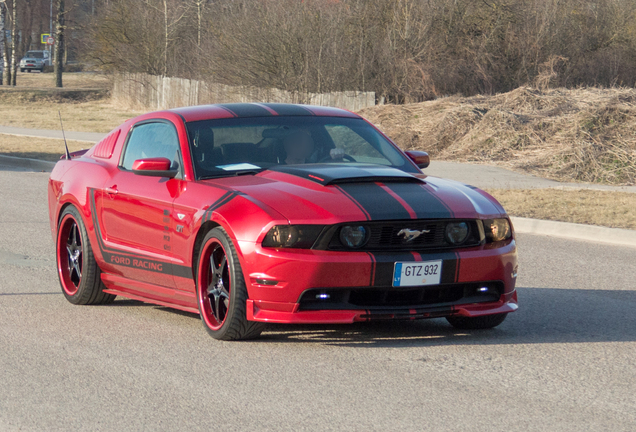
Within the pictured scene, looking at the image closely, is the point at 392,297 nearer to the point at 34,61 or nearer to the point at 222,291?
the point at 222,291

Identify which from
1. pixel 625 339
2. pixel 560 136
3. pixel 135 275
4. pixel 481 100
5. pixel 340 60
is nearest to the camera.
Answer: pixel 625 339

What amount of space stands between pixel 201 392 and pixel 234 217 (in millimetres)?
1195

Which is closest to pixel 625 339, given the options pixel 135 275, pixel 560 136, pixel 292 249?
pixel 292 249

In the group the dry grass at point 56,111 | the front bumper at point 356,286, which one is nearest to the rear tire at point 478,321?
the front bumper at point 356,286

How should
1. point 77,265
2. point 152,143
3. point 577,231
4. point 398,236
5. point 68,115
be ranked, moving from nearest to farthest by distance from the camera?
point 398,236 → point 152,143 → point 77,265 → point 577,231 → point 68,115

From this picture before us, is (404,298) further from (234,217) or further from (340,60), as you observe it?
(340,60)

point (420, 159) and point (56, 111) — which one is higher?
point (420, 159)

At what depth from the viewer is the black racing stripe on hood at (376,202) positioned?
17.6 ft

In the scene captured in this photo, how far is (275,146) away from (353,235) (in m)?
1.36

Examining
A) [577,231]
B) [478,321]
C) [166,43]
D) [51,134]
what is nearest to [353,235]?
[478,321]

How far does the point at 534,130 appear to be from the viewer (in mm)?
21969

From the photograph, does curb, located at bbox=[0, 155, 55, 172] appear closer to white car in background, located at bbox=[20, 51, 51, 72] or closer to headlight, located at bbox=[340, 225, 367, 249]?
headlight, located at bbox=[340, 225, 367, 249]

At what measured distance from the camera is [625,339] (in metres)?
5.95

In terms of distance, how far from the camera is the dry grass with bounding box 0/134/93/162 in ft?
73.8
